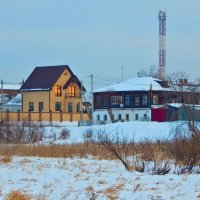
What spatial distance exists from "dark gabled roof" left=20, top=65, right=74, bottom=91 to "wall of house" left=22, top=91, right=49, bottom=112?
30.0 inches

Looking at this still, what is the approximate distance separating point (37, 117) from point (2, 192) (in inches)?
2352

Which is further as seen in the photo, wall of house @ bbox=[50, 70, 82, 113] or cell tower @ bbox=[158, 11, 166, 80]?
cell tower @ bbox=[158, 11, 166, 80]

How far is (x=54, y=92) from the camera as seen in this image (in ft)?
269

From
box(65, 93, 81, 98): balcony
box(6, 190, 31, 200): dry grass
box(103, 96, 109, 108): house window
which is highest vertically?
box(65, 93, 81, 98): balcony

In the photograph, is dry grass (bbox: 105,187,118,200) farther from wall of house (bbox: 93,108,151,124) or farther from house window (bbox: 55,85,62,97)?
house window (bbox: 55,85,62,97)

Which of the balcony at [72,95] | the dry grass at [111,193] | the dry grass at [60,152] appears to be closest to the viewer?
the dry grass at [111,193]

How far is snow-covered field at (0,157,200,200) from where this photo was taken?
1128cm

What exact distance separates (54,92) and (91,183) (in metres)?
69.6

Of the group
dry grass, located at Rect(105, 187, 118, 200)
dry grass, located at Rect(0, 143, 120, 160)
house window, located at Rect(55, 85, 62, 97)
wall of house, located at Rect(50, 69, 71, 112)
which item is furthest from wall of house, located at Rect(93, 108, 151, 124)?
dry grass, located at Rect(105, 187, 118, 200)

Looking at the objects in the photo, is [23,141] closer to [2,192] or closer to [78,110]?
[2,192]

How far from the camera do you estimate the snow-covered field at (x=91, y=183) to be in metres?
11.3

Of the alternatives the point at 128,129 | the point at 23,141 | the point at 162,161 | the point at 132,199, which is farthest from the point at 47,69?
the point at 132,199

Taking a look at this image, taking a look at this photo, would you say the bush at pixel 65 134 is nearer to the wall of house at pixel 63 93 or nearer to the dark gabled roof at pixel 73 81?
the wall of house at pixel 63 93

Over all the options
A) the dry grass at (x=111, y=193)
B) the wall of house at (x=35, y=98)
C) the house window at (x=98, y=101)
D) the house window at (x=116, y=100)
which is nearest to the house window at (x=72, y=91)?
the wall of house at (x=35, y=98)
